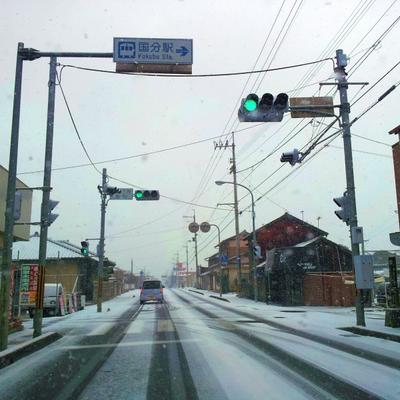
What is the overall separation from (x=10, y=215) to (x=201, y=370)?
6332 millimetres

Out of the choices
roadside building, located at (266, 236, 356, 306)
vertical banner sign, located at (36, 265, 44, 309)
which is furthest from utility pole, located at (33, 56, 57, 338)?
roadside building, located at (266, 236, 356, 306)

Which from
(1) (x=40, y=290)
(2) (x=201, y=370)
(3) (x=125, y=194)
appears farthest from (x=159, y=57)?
(3) (x=125, y=194)

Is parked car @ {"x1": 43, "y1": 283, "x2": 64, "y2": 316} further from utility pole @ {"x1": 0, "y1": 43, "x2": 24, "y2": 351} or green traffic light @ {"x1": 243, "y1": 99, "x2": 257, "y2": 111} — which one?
green traffic light @ {"x1": 243, "y1": 99, "x2": 257, "y2": 111}

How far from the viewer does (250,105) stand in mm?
13320

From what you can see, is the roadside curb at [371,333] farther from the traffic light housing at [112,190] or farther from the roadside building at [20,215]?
the traffic light housing at [112,190]

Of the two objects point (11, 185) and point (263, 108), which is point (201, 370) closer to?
point (11, 185)

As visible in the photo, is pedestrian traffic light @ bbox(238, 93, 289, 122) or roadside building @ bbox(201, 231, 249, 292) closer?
pedestrian traffic light @ bbox(238, 93, 289, 122)

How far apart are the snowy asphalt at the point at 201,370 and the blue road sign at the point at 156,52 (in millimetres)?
6358

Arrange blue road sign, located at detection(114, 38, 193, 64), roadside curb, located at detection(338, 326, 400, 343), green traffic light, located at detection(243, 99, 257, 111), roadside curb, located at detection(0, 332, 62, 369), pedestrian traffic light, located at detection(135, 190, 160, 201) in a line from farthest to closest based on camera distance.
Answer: pedestrian traffic light, located at detection(135, 190, 160, 201) < roadside curb, located at detection(338, 326, 400, 343) < green traffic light, located at detection(243, 99, 257, 111) < blue road sign, located at detection(114, 38, 193, 64) < roadside curb, located at detection(0, 332, 62, 369)

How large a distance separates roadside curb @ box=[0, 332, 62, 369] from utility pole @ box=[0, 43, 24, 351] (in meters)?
0.45

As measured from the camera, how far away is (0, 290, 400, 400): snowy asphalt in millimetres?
7445

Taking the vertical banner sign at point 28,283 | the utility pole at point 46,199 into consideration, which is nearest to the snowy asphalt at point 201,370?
the utility pole at point 46,199

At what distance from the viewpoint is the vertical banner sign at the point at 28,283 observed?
23922 millimetres

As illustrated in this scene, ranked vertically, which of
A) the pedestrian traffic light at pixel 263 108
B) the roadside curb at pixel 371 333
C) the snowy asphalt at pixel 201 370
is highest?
the pedestrian traffic light at pixel 263 108
